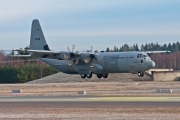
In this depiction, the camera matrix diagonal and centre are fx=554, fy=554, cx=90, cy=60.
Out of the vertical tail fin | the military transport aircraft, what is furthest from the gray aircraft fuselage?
the vertical tail fin

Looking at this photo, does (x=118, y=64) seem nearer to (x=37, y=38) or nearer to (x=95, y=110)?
(x=37, y=38)

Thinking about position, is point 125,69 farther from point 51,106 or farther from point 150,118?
point 150,118

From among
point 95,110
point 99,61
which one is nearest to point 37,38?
point 99,61

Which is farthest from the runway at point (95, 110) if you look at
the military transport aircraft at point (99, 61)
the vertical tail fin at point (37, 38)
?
the vertical tail fin at point (37, 38)

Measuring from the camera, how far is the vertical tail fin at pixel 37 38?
281 ft

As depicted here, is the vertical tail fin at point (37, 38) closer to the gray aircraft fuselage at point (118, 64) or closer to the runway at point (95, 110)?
the gray aircraft fuselage at point (118, 64)

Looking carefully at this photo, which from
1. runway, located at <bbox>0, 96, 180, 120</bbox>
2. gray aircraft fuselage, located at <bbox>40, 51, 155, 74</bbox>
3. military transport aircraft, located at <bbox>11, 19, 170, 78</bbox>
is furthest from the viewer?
military transport aircraft, located at <bbox>11, 19, 170, 78</bbox>

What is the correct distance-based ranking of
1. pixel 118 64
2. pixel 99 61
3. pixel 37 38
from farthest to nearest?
pixel 37 38
pixel 99 61
pixel 118 64

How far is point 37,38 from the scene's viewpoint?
8638 centimetres

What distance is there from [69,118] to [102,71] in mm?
50806

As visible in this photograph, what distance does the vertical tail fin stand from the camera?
3371 inches

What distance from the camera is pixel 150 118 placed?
25719 mm

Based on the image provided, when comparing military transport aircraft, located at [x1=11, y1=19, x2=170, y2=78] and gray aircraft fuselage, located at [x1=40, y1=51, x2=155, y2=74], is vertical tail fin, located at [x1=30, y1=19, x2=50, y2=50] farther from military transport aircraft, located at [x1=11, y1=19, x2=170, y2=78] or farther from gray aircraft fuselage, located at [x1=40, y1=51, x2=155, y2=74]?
gray aircraft fuselage, located at [x1=40, y1=51, x2=155, y2=74]

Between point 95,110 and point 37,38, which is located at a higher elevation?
point 37,38
